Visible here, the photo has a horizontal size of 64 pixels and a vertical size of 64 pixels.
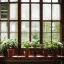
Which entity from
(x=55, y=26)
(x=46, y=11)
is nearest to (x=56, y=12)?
(x=46, y=11)

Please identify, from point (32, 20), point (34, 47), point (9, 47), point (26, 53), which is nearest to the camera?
point (26, 53)

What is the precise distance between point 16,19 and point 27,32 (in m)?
0.51

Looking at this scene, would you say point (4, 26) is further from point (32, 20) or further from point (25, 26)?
point (32, 20)

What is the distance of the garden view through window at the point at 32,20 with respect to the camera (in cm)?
564

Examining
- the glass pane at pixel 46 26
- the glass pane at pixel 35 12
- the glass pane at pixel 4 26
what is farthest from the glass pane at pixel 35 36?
the glass pane at pixel 4 26

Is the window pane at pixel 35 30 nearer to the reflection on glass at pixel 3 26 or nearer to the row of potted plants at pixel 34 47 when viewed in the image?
the row of potted plants at pixel 34 47

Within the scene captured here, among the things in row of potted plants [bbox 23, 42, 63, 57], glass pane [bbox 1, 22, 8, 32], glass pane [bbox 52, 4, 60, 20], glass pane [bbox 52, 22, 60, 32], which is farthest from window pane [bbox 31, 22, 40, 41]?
glass pane [bbox 1, 22, 8, 32]

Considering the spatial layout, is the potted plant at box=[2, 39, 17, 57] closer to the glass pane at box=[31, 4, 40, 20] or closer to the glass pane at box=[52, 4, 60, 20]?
the glass pane at box=[31, 4, 40, 20]

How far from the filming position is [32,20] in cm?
562

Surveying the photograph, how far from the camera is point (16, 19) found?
5660mm

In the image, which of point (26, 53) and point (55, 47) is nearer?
point (26, 53)

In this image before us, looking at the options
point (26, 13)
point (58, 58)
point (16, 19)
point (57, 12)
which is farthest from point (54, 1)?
point (58, 58)

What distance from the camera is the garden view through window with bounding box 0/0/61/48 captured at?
5637 millimetres

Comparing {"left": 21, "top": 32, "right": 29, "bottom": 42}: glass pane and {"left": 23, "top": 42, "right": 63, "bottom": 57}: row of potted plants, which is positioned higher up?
{"left": 21, "top": 32, "right": 29, "bottom": 42}: glass pane
